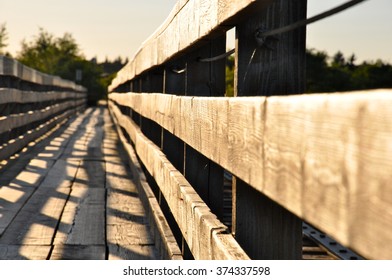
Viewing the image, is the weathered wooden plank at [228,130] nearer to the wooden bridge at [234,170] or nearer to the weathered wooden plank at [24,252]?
the wooden bridge at [234,170]

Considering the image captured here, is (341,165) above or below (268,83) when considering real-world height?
below

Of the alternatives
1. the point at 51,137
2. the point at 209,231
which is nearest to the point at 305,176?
the point at 209,231

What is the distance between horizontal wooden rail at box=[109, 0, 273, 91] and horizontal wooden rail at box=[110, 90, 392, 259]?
0.36 m

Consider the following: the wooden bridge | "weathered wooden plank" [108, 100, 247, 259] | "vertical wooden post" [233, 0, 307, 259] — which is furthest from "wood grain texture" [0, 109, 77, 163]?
"vertical wooden post" [233, 0, 307, 259]

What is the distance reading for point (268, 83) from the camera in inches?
76.2

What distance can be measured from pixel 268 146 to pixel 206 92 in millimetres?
1860

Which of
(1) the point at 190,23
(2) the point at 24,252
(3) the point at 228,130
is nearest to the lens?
(3) the point at 228,130

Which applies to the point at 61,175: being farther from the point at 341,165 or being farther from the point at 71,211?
the point at 341,165

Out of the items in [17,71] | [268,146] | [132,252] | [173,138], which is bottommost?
[132,252]

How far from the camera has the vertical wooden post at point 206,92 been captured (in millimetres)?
2992

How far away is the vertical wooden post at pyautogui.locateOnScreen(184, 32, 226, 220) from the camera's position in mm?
2992

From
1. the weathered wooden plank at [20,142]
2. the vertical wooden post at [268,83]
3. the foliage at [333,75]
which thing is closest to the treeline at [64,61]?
the foliage at [333,75]

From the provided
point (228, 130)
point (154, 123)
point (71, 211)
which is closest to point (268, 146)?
point (228, 130)

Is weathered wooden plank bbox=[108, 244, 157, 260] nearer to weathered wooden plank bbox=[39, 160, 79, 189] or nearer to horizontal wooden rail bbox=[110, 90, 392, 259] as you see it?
horizontal wooden rail bbox=[110, 90, 392, 259]
